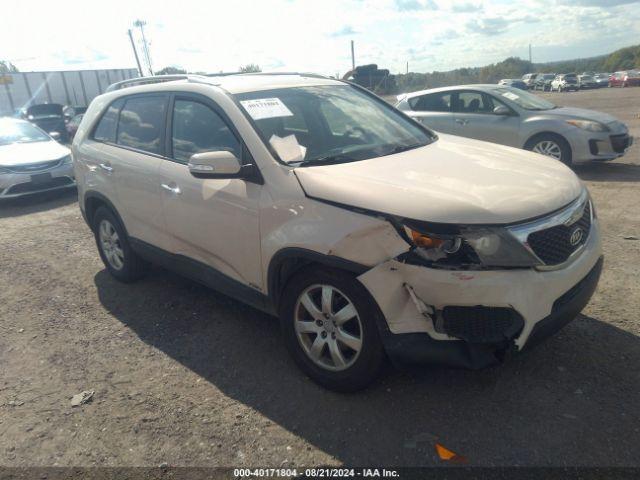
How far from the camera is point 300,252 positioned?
284cm

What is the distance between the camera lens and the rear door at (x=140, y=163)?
157 inches

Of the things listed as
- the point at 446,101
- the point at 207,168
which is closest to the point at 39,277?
the point at 207,168

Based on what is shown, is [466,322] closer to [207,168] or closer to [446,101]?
[207,168]

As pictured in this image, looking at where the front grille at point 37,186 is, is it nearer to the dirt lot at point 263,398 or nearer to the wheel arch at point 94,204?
the wheel arch at point 94,204

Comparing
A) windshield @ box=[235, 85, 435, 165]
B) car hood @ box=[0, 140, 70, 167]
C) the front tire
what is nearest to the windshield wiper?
windshield @ box=[235, 85, 435, 165]

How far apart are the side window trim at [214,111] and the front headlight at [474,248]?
1.29 metres

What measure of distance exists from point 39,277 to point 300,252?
3.80 m

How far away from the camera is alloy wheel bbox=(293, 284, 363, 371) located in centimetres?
279

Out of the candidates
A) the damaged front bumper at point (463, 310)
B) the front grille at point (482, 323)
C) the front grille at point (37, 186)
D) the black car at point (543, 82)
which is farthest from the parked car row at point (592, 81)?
the front grille at point (482, 323)

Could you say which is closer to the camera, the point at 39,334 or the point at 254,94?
the point at 254,94

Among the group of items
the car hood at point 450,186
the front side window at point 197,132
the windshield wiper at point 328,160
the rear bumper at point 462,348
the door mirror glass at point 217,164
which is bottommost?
the rear bumper at point 462,348

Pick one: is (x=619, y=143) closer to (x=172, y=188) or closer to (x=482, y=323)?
(x=482, y=323)

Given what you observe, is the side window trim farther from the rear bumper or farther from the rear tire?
the rear bumper

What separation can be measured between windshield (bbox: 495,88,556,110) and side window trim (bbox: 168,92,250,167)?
6883 mm
